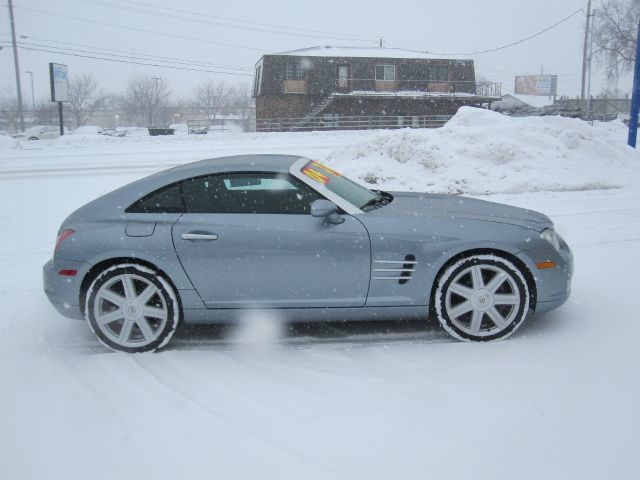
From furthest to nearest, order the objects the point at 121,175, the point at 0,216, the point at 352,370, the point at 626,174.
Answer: the point at 121,175, the point at 626,174, the point at 0,216, the point at 352,370

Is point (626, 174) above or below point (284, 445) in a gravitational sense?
above

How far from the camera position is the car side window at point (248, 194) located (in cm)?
414

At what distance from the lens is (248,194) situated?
4.21 meters

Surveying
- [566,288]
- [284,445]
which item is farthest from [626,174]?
[284,445]

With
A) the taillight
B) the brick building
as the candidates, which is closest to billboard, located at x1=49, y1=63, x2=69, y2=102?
the brick building

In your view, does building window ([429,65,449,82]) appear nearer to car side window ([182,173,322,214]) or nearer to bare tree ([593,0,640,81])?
bare tree ([593,0,640,81])

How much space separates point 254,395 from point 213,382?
345 mm

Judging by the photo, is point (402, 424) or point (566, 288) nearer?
point (402, 424)

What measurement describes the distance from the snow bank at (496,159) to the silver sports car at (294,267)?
20.5ft

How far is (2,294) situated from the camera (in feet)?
18.1

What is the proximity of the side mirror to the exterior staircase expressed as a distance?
36.0m

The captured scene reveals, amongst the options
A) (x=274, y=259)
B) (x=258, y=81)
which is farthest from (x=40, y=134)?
(x=274, y=259)

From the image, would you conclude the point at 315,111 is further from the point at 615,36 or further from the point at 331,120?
the point at 615,36

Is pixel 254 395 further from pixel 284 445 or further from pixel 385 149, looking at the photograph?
pixel 385 149
